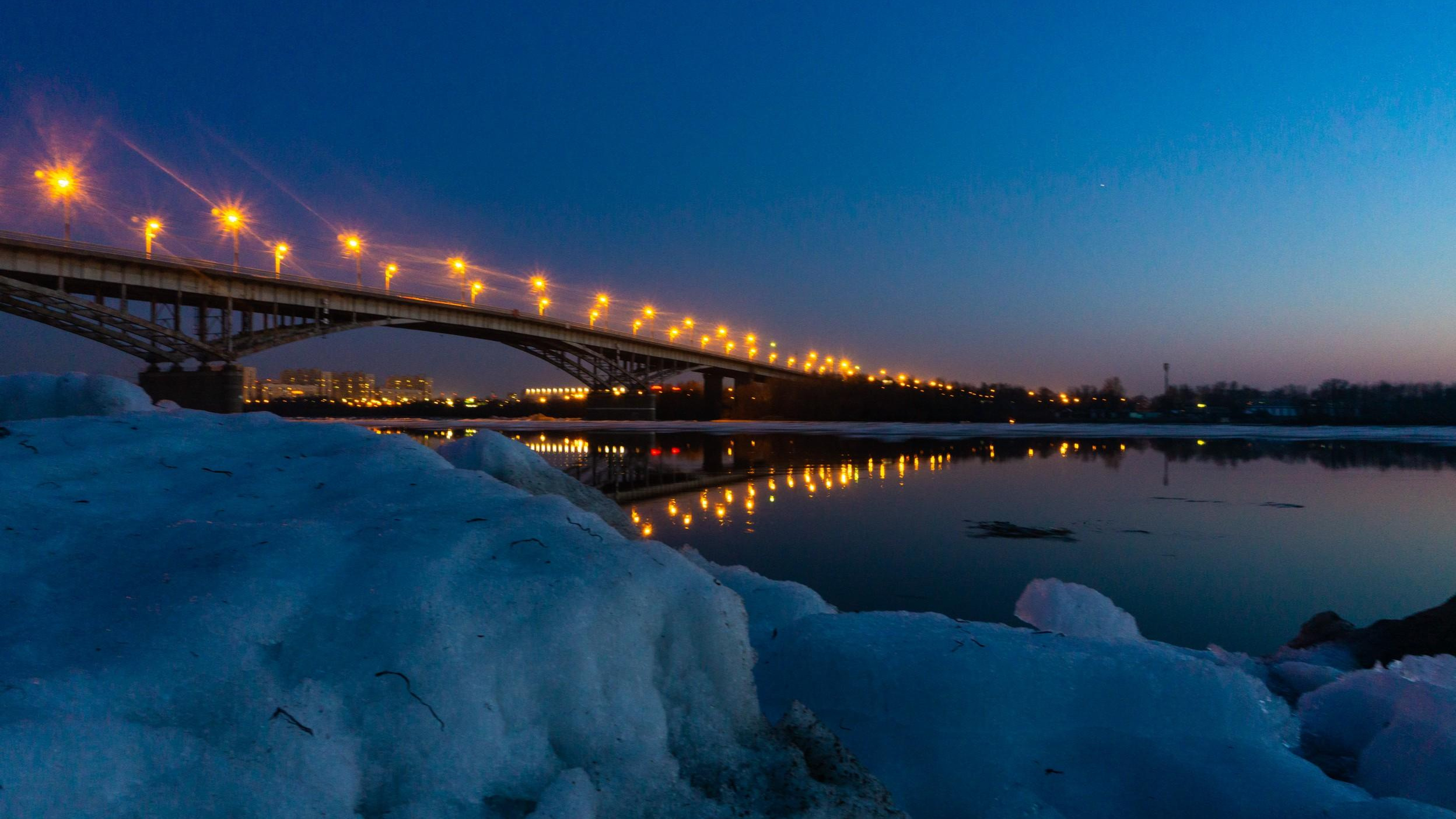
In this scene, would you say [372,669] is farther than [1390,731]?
No

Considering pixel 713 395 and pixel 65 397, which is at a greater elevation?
pixel 713 395

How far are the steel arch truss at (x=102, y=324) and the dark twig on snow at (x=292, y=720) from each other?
125 feet

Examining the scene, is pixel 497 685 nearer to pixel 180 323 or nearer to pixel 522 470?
pixel 522 470

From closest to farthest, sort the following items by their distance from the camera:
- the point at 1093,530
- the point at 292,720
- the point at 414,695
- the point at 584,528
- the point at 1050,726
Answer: the point at 292,720 < the point at 414,695 < the point at 584,528 < the point at 1050,726 < the point at 1093,530

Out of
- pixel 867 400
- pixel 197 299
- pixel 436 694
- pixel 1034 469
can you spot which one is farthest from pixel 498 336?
pixel 436 694

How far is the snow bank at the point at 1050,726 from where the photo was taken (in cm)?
206

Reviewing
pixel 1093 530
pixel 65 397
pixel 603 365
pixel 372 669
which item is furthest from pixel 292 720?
pixel 603 365

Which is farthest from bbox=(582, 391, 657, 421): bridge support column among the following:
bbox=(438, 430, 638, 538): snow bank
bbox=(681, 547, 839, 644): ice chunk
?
bbox=(681, 547, 839, 644): ice chunk

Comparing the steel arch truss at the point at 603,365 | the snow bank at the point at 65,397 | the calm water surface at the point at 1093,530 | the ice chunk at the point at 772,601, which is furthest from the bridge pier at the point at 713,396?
the ice chunk at the point at 772,601

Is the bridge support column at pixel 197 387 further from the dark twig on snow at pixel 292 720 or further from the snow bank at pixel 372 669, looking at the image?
the dark twig on snow at pixel 292 720

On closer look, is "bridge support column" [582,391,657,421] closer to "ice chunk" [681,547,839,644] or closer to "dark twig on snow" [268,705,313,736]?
"ice chunk" [681,547,839,644]

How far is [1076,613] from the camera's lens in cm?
398

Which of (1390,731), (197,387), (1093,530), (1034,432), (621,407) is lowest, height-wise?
(1093,530)

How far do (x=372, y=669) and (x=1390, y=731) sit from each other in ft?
11.0
